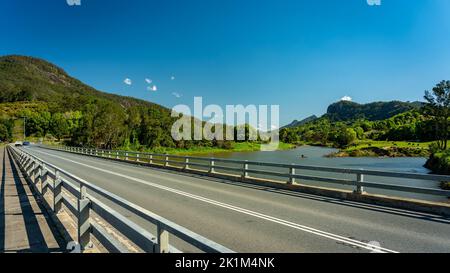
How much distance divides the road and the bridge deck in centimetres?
243

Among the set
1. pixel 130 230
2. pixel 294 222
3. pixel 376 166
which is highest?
pixel 130 230

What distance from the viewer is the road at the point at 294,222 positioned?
6.45 m

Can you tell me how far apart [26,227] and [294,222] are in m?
5.95

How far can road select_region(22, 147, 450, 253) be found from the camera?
254 inches

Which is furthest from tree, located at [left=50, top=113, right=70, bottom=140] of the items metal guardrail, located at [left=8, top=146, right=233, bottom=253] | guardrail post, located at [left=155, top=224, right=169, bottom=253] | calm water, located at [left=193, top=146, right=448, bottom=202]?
guardrail post, located at [left=155, top=224, right=169, bottom=253]

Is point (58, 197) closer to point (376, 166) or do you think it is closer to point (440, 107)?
point (376, 166)

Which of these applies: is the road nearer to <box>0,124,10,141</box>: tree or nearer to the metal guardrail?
the metal guardrail

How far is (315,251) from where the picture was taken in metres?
6.04

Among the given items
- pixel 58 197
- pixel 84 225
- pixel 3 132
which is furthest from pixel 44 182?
pixel 3 132

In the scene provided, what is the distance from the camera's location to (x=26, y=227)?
774 cm
